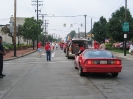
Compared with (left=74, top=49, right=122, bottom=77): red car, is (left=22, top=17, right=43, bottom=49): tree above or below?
above

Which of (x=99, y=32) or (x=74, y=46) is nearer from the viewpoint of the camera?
(x=74, y=46)

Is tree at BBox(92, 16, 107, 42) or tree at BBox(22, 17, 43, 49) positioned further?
tree at BBox(92, 16, 107, 42)

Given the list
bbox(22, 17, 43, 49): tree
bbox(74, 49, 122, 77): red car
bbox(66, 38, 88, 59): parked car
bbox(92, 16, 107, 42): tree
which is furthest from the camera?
bbox(92, 16, 107, 42): tree

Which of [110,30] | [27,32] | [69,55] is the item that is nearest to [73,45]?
[69,55]

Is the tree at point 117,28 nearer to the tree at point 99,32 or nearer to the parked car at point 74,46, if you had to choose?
the tree at point 99,32

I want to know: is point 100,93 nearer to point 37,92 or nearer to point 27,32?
point 37,92

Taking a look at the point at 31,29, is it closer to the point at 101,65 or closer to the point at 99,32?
the point at 99,32

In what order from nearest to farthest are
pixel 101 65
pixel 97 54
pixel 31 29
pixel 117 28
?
pixel 101 65
pixel 97 54
pixel 117 28
pixel 31 29

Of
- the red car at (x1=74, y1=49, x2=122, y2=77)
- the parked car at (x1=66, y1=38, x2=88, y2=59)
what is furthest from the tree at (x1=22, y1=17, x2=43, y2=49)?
the red car at (x1=74, y1=49, x2=122, y2=77)

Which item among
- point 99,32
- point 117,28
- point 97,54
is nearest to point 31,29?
point 117,28

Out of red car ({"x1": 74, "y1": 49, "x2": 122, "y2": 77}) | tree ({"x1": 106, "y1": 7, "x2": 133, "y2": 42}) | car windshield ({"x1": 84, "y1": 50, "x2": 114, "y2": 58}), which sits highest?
tree ({"x1": 106, "y1": 7, "x2": 133, "y2": 42})

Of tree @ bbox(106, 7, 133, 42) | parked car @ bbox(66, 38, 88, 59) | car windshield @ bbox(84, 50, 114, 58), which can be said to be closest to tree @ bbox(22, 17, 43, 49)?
tree @ bbox(106, 7, 133, 42)

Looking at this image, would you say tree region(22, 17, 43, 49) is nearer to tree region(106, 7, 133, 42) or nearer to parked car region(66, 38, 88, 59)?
tree region(106, 7, 133, 42)

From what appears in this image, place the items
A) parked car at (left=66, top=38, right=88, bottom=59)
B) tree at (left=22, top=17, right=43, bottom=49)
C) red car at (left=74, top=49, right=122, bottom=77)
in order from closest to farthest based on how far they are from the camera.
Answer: red car at (left=74, top=49, right=122, bottom=77) → parked car at (left=66, top=38, right=88, bottom=59) → tree at (left=22, top=17, right=43, bottom=49)
